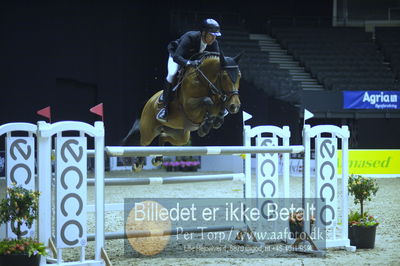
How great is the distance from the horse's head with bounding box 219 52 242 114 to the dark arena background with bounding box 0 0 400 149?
34.8 feet

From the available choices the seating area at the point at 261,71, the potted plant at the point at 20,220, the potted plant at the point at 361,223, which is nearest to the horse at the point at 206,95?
the potted plant at the point at 361,223

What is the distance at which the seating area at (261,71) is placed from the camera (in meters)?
17.5

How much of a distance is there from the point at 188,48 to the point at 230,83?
2.41 ft

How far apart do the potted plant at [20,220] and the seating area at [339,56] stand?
47.8ft

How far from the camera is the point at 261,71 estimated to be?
1808cm

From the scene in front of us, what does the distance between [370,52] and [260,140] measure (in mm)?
15113

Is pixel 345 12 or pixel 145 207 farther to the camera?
pixel 345 12

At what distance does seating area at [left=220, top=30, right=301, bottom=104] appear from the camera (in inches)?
687

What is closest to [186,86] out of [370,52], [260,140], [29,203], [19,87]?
[260,140]

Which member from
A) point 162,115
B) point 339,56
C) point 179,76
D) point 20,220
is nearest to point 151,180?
point 20,220

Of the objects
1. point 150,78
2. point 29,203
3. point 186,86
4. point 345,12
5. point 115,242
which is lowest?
point 115,242

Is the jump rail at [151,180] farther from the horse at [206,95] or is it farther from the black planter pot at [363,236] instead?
the black planter pot at [363,236]

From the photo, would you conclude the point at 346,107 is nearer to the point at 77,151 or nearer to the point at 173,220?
the point at 173,220

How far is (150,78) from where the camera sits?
61.2ft
